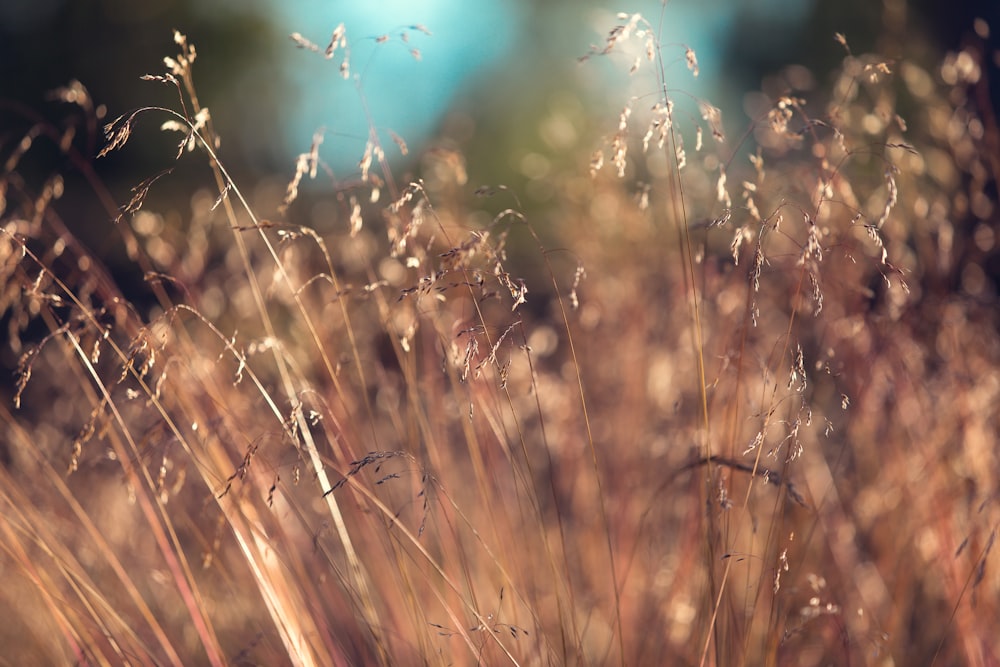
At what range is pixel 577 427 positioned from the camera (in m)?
2.28

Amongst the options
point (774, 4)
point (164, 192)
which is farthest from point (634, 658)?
point (774, 4)

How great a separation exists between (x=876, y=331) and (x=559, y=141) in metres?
1.02

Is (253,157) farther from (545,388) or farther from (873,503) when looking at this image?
(873,503)

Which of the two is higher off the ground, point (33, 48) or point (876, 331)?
point (876, 331)

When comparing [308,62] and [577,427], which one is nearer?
[577,427]

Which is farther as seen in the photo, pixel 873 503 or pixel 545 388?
pixel 545 388

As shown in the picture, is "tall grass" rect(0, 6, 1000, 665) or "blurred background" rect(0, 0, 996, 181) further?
"blurred background" rect(0, 0, 996, 181)

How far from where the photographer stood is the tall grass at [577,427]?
1.15 meters

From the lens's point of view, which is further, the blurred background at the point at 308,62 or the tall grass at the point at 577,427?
the blurred background at the point at 308,62

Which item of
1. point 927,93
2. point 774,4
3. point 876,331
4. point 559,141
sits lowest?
point 774,4

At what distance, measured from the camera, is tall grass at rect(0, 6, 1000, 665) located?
1148 mm

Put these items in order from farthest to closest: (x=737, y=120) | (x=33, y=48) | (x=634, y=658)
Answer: (x=737, y=120)
(x=33, y=48)
(x=634, y=658)

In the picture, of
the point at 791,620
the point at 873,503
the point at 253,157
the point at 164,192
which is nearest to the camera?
the point at 791,620

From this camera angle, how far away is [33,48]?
7.38 m
